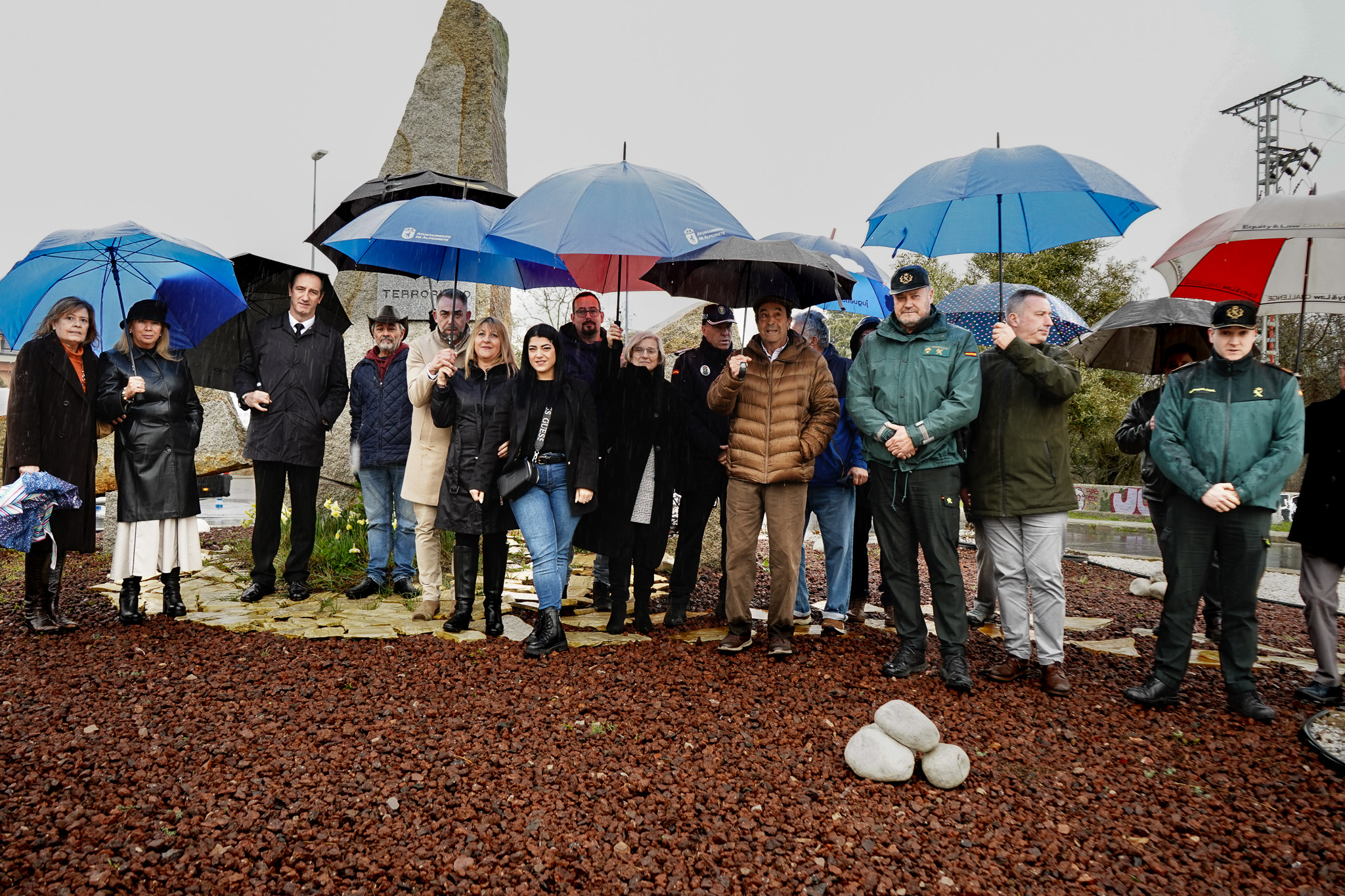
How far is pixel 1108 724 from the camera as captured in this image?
12.1 feet

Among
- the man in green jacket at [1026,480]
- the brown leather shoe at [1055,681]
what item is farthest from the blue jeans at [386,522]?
the brown leather shoe at [1055,681]

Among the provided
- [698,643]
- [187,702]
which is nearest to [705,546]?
[698,643]

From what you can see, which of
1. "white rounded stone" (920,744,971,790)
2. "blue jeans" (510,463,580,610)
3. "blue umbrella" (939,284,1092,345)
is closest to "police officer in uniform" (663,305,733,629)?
"blue jeans" (510,463,580,610)

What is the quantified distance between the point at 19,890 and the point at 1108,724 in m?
4.10

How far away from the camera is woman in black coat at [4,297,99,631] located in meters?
4.64

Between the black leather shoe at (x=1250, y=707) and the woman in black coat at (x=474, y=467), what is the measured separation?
3.79 m

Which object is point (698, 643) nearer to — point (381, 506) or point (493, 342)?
point (493, 342)

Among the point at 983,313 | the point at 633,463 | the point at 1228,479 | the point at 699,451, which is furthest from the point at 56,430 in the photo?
the point at 1228,479

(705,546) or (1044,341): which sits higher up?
(1044,341)

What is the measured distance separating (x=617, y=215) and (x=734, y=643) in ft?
→ 8.00

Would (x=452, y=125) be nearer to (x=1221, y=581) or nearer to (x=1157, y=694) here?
(x=1221, y=581)

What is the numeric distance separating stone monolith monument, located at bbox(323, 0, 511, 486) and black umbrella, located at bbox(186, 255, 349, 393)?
7.68ft

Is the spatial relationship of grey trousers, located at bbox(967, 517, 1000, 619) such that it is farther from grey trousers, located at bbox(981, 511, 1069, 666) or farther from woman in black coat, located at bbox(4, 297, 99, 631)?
woman in black coat, located at bbox(4, 297, 99, 631)

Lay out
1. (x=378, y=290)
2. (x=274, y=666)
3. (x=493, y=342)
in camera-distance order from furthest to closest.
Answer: (x=378, y=290) → (x=493, y=342) → (x=274, y=666)
